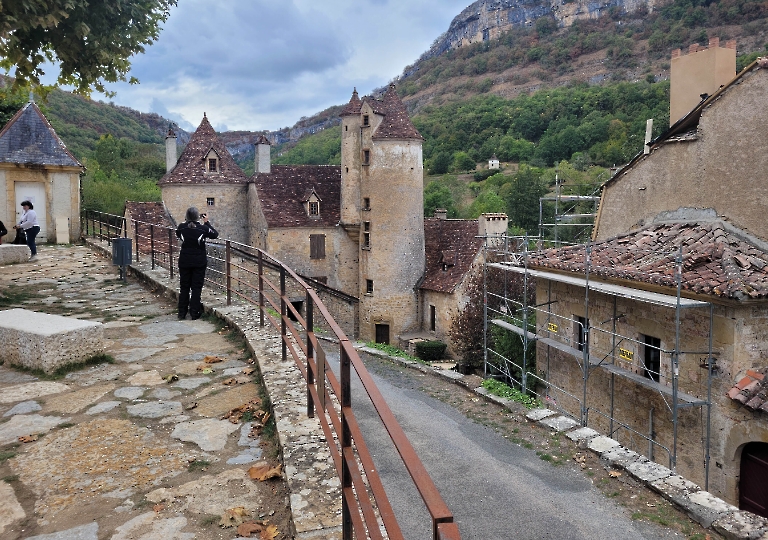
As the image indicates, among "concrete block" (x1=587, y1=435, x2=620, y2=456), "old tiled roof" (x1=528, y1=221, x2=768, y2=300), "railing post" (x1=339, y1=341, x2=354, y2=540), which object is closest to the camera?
"railing post" (x1=339, y1=341, x2=354, y2=540)

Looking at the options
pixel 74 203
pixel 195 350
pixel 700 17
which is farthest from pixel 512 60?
pixel 195 350

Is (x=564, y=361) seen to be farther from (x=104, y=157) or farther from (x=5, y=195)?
(x=104, y=157)

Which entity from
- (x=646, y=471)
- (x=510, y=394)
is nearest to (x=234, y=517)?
(x=646, y=471)

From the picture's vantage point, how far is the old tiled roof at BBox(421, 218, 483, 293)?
30.2 meters

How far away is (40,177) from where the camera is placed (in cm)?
1988

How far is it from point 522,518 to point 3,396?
4.64m

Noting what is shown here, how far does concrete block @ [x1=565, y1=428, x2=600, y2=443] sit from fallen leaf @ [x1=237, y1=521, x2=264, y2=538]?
3.85 m

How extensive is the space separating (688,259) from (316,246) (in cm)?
2583

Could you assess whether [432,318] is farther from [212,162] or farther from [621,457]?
[621,457]

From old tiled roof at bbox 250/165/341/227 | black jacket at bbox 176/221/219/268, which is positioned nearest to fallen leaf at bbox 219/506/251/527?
black jacket at bbox 176/221/219/268

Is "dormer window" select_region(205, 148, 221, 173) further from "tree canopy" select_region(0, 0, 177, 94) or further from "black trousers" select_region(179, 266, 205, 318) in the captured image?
"black trousers" select_region(179, 266, 205, 318)

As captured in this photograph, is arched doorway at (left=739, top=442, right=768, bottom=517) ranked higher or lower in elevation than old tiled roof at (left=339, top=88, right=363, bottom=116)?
lower

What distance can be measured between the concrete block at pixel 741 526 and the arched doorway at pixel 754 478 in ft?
19.1

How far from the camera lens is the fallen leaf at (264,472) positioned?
Answer: 3.82 meters
